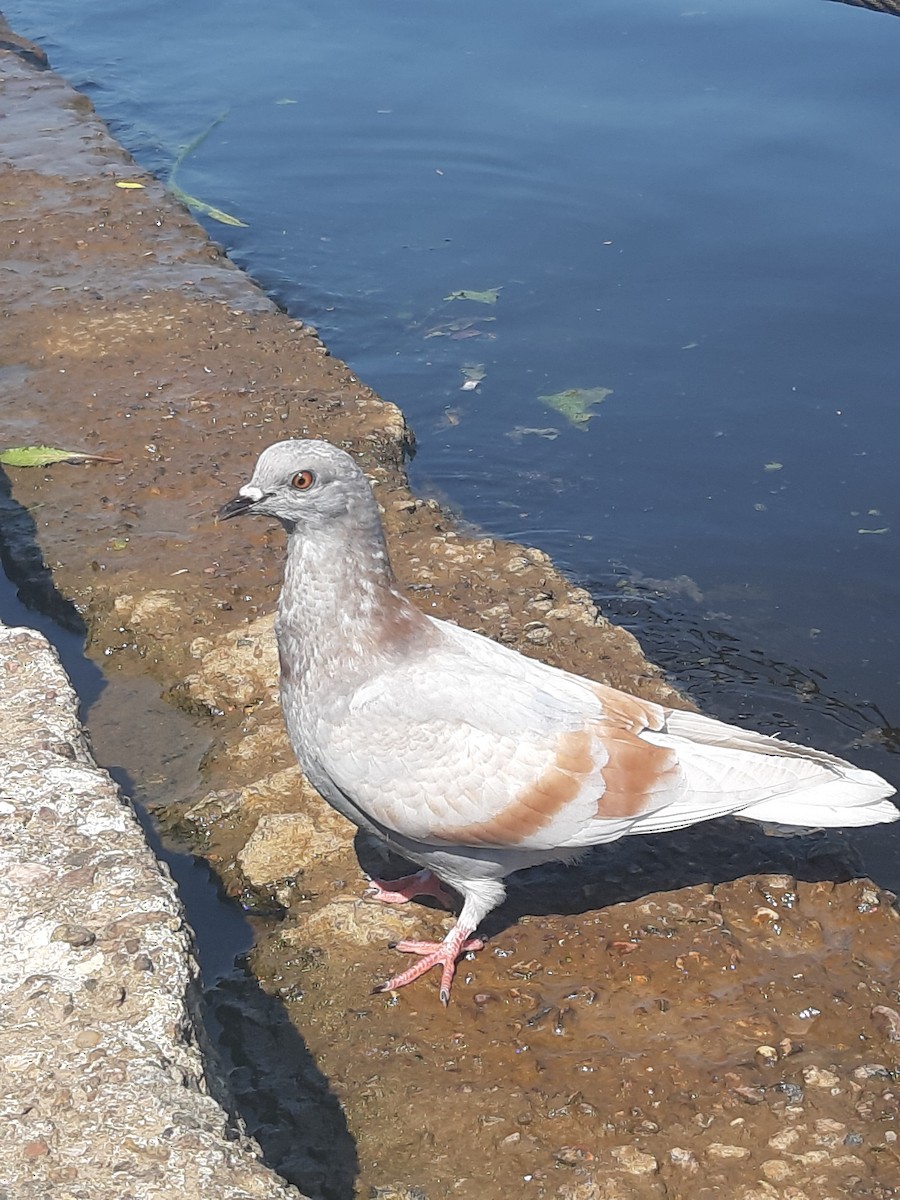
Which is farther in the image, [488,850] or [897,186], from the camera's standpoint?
[897,186]

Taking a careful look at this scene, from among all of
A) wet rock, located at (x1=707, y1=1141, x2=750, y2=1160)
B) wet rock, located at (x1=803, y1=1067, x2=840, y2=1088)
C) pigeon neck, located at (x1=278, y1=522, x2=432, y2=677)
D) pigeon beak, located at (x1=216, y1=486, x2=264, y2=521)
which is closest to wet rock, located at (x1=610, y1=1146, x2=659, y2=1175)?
wet rock, located at (x1=707, y1=1141, x2=750, y2=1160)

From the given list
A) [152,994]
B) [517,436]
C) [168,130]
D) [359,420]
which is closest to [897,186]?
[517,436]

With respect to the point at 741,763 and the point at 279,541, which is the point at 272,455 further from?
the point at 279,541

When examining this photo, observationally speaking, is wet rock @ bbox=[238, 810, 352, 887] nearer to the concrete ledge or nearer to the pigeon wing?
the pigeon wing

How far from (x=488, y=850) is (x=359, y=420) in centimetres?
313

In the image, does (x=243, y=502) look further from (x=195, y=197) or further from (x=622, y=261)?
(x=195, y=197)

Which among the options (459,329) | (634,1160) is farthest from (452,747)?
(459,329)

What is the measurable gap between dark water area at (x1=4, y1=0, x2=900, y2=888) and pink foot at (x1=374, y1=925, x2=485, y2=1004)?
5.09 feet

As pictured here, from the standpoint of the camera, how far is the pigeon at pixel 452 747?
3.62 metres

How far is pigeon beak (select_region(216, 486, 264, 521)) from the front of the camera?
12.0ft

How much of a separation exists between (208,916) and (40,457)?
8.97 ft

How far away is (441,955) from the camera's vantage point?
148 inches

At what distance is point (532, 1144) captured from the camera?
10.7ft

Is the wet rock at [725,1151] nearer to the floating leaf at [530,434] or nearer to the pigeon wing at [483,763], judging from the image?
the pigeon wing at [483,763]
